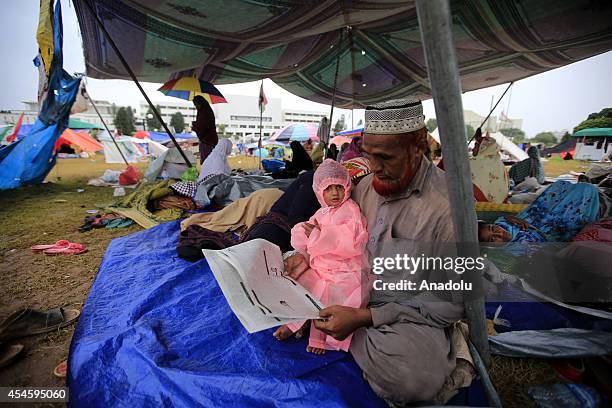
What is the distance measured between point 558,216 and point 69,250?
16.6 feet

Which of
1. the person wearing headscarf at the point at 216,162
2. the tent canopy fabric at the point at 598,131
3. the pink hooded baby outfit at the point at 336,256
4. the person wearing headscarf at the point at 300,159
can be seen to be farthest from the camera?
the tent canopy fabric at the point at 598,131

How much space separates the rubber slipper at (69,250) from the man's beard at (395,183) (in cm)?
359

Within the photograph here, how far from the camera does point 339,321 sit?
1.22m

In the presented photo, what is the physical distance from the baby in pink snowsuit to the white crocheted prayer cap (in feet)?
1.43

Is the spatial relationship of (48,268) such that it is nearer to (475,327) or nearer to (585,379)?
(475,327)

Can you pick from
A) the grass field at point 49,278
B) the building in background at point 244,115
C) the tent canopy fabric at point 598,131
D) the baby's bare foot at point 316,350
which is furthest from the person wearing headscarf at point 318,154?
the building in background at point 244,115

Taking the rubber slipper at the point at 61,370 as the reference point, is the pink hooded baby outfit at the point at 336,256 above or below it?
above

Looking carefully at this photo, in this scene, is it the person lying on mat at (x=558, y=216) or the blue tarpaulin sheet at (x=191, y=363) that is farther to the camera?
the person lying on mat at (x=558, y=216)

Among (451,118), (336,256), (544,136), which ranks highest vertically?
(544,136)

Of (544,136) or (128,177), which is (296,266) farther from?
(544,136)

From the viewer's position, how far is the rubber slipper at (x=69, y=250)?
3.37 metres

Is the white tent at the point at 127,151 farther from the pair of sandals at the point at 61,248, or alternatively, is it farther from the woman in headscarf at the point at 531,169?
the woman in headscarf at the point at 531,169

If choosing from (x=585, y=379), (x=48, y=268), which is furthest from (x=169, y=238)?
(x=585, y=379)

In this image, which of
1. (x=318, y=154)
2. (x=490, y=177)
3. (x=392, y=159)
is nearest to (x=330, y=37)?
(x=318, y=154)
